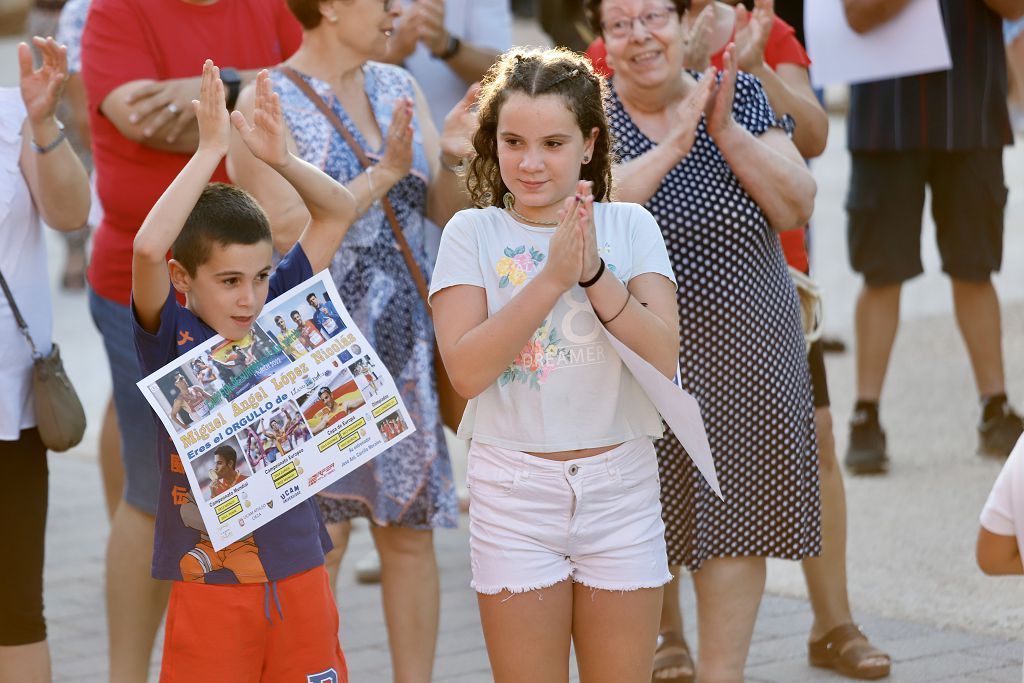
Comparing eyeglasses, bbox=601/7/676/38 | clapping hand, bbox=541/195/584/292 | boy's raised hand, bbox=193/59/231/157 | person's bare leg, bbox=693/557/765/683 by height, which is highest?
A: eyeglasses, bbox=601/7/676/38

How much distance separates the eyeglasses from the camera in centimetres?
395

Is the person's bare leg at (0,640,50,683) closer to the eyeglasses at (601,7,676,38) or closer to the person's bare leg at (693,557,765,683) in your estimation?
the person's bare leg at (693,557,765,683)

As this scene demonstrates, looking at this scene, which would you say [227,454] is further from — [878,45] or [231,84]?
[878,45]

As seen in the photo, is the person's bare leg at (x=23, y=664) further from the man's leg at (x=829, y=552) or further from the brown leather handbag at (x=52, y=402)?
the man's leg at (x=829, y=552)

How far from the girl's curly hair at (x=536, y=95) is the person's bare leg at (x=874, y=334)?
332 cm

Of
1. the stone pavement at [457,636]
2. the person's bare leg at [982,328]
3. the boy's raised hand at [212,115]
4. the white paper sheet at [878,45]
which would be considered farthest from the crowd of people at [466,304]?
the person's bare leg at [982,328]

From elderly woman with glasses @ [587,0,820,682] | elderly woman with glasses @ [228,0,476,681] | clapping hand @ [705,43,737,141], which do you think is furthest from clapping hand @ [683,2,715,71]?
elderly woman with glasses @ [228,0,476,681]

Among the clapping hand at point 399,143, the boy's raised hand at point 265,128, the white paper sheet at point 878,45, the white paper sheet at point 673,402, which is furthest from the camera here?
the white paper sheet at point 878,45

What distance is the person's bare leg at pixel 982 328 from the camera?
20.9ft

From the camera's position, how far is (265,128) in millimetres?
3354

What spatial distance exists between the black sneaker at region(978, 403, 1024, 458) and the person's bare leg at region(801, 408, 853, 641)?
6.89 feet

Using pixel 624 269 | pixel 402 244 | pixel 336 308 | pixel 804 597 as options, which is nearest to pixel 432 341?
pixel 402 244

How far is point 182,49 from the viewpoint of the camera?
14.3 ft

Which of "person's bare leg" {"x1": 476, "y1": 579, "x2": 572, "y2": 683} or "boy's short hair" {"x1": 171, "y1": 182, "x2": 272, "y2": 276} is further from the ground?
"boy's short hair" {"x1": 171, "y1": 182, "x2": 272, "y2": 276}
